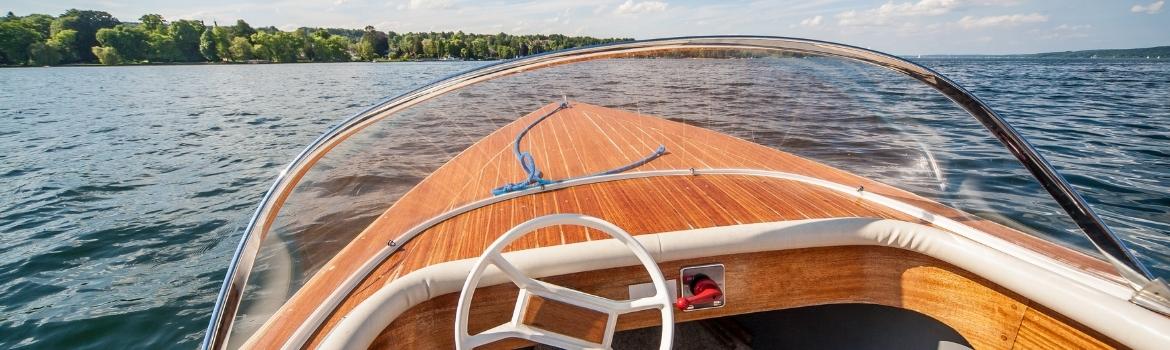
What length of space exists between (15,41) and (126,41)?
11.0m

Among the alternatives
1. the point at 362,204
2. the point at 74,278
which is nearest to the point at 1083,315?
the point at 362,204

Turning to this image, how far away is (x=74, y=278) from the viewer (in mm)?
4812

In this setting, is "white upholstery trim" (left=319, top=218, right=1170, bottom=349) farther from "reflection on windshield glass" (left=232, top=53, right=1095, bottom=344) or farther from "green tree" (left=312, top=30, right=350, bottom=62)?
"green tree" (left=312, top=30, right=350, bottom=62)

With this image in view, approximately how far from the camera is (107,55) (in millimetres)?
67688

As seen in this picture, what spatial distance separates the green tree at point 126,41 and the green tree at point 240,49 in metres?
10.8

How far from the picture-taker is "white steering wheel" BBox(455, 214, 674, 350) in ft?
5.35

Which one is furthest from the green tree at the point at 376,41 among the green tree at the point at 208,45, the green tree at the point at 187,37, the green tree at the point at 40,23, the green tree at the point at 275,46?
the green tree at the point at 40,23

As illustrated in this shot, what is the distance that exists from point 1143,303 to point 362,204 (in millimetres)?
2938

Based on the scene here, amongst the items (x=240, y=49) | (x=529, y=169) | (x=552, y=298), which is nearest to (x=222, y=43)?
(x=240, y=49)

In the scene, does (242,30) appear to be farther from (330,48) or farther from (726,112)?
(726,112)

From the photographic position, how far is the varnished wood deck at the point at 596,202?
6.89 ft

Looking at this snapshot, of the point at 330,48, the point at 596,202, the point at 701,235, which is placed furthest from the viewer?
the point at 330,48

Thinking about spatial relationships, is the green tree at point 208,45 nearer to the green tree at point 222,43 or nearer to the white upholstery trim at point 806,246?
the green tree at point 222,43

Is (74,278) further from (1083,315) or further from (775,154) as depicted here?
(1083,315)
